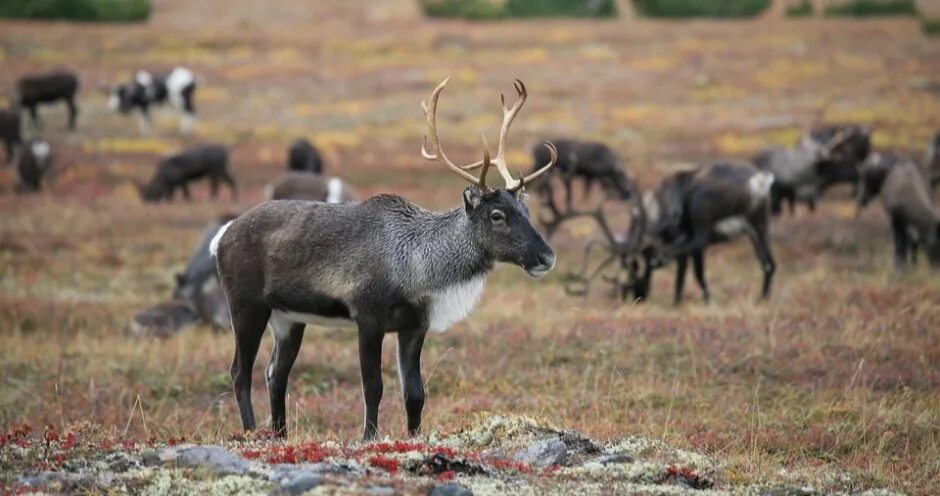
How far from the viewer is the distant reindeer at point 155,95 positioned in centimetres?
→ 4156

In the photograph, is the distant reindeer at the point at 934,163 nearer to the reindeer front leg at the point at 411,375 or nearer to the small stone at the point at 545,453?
the reindeer front leg at the point at 411,375

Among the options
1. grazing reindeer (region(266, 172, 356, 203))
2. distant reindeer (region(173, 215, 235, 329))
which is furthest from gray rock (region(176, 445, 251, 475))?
grazing reindeer (region(266, 172, 356, 203))

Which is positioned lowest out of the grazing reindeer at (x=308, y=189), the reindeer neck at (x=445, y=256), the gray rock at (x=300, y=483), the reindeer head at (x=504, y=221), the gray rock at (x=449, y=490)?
the grazing reindeer at (x=308, y=189)

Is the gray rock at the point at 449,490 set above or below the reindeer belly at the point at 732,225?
above

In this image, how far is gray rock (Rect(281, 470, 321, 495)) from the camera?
22.8 ft

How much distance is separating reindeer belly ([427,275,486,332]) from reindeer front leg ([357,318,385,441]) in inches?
15.3

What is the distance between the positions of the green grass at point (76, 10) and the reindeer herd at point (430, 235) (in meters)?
27.8

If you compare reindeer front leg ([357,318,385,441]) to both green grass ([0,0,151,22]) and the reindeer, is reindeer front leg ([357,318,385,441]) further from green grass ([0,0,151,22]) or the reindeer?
green grass ([0,0,151,22])

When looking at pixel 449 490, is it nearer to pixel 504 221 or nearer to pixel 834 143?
pixel 504 221

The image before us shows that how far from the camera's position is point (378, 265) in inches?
392

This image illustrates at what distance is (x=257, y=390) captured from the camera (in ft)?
44.9

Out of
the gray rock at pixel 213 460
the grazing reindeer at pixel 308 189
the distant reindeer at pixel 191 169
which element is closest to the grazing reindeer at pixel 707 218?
the grazing reindeer at pixel 308 189

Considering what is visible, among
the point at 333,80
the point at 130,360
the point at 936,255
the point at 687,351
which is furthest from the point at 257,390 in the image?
the point at 333,80

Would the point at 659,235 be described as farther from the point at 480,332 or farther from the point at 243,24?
the point at 243,24
